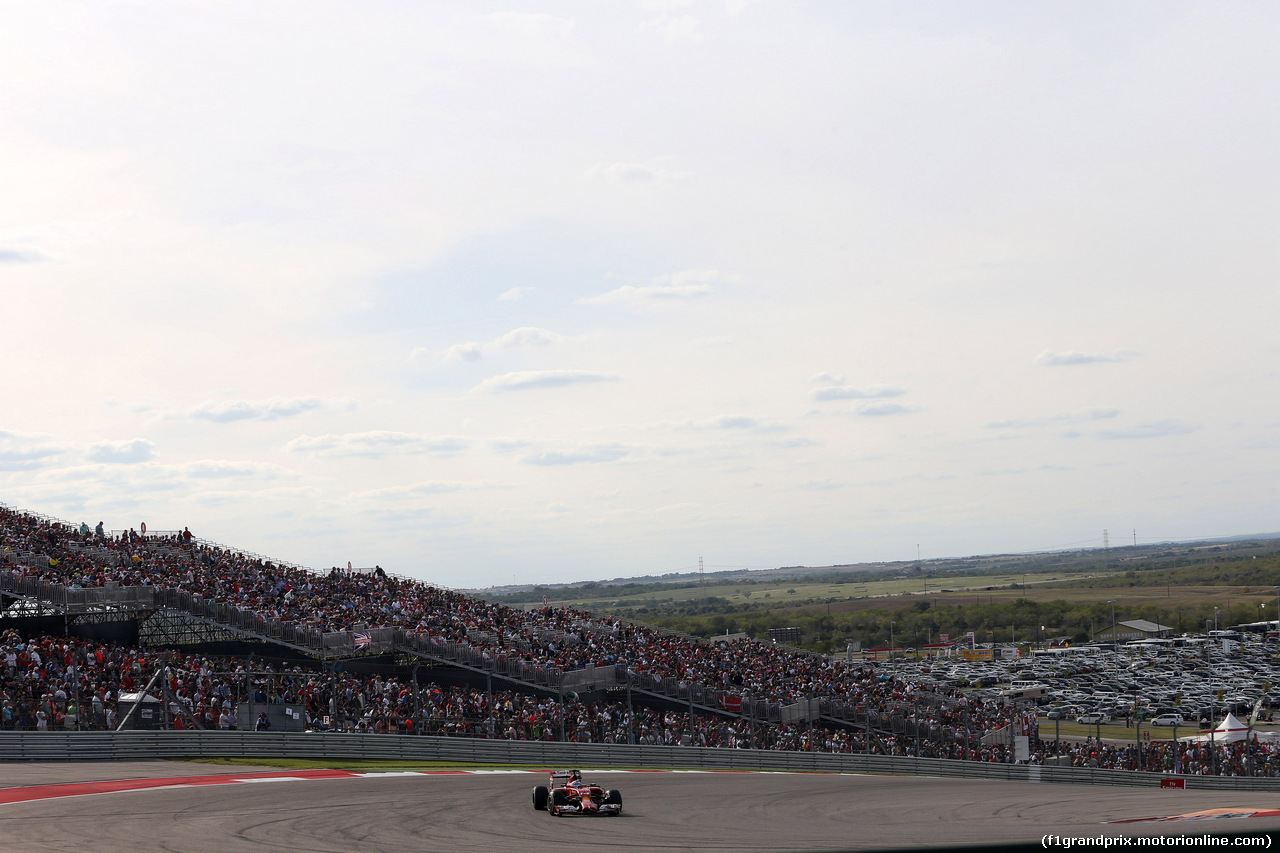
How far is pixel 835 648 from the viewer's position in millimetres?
130875

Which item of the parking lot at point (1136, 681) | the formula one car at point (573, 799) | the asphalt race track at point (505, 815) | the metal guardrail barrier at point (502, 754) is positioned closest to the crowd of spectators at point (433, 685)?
the metal guardrail barrier at point (502, 754)

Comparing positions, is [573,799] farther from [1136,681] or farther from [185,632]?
[1136,681]

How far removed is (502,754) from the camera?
24.7 meters

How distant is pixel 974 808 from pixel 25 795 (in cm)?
1359

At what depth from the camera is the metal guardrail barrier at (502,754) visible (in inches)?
778

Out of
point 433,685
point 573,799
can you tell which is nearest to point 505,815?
point 573,799

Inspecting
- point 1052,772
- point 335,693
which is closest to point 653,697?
point 1052,772

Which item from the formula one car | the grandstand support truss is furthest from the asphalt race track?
the grandstand support truss

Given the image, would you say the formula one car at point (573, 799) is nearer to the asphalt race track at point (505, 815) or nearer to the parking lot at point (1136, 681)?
the asphalt race track at point (505, 815)

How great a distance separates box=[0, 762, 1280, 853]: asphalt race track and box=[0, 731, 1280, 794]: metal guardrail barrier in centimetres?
74

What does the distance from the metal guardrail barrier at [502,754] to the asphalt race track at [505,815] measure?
2.43 feet

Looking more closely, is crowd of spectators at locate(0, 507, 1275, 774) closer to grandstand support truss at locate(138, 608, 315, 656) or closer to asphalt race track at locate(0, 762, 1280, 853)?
grandstand support truss at locate(138, 608, 315, 656)

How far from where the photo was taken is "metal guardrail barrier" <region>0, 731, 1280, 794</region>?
19.8 m

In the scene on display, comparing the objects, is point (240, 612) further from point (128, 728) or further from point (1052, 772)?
point (1052, 772)
